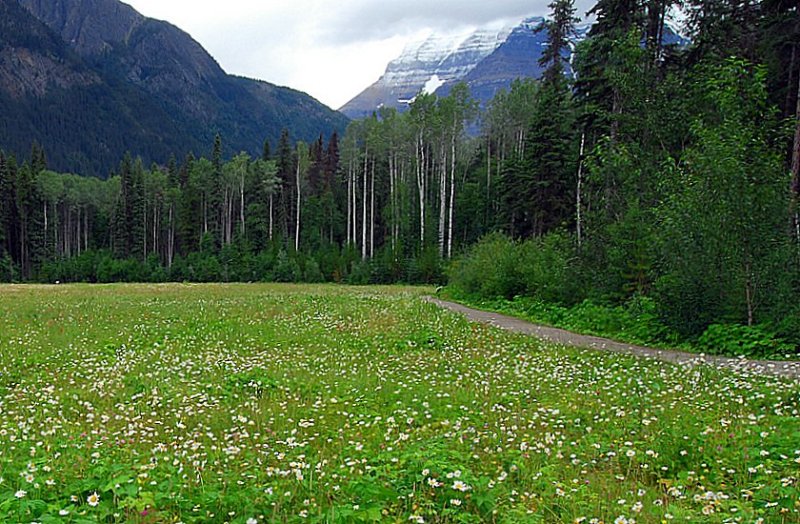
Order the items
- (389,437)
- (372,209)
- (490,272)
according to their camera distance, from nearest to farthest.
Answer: (389,437), (490,272), (372,209)

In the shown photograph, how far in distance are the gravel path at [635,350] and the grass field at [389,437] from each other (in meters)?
0.79

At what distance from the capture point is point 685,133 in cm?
1992

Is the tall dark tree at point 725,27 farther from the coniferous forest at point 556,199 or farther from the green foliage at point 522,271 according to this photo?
the green foliage at point 522,271

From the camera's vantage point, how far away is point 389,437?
6.07 m

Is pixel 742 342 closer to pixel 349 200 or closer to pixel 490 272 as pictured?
pixel 490 272

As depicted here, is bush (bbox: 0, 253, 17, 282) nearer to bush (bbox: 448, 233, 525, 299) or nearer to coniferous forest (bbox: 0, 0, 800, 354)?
coniferous forest (bbox: 0, 0, 800, 354)

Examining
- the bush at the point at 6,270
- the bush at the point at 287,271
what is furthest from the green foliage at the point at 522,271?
the bush at the point at 6,270

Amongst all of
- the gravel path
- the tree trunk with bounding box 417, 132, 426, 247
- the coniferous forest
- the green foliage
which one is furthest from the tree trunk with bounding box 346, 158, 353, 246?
the gravel path

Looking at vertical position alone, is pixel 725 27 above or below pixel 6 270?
above

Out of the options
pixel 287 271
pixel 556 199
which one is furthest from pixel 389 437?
pixel 287 271

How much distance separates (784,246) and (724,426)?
7853 mm

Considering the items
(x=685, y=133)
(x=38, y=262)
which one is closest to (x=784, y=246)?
(x=685, y=133)

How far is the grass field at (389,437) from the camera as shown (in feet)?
13.4

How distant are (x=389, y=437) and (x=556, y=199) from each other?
3506 cm
